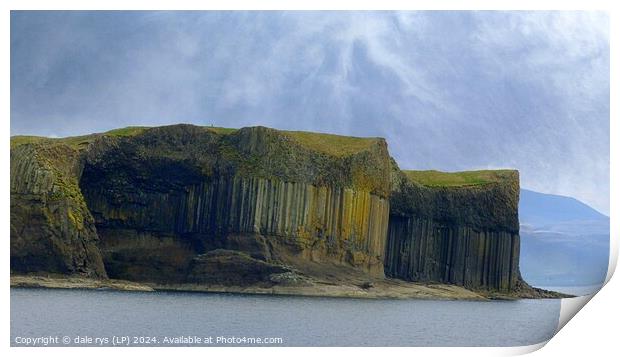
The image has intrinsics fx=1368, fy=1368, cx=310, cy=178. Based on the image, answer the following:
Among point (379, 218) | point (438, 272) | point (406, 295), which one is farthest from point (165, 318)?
point (438, 272)

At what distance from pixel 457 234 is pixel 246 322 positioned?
33702mm

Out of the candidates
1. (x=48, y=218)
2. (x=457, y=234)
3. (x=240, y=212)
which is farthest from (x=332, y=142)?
(x=48, y=218)

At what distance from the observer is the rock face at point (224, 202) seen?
65750mm

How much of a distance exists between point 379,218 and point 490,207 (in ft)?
26.1

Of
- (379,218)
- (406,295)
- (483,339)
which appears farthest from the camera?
(379,218)

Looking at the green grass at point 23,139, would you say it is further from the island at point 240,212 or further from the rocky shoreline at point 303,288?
the rocky shoreline at point 303,288

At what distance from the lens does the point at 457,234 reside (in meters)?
77.4

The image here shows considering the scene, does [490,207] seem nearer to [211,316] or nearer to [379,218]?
[379,218]

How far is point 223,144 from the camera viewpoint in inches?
2751

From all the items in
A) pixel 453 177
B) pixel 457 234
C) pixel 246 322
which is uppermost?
pixel 453 177

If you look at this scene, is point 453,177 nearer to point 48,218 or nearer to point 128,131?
point 128,131

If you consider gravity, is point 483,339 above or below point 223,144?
below

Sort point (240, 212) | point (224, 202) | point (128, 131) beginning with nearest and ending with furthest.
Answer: point (240, 212) → point (128, 131) → point (224, 202)

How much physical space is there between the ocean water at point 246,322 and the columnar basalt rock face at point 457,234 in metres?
16.3
